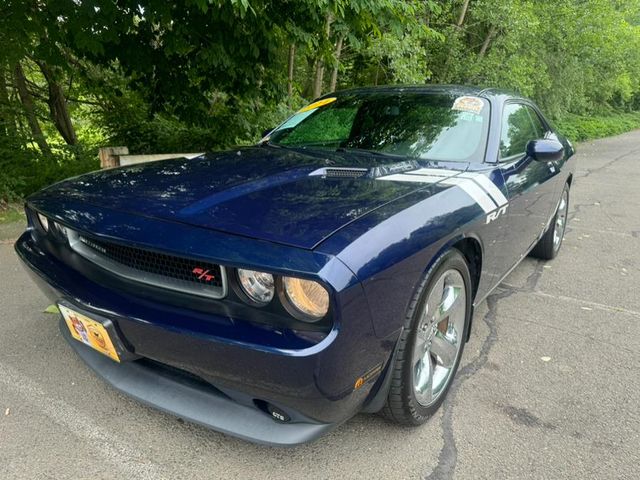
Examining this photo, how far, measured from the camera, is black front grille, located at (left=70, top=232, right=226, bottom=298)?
1678mm

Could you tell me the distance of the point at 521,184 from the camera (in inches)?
116

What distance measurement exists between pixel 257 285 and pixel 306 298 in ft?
0.60

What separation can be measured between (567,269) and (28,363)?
13.7 ft

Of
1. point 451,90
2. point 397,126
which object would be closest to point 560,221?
point 451,90

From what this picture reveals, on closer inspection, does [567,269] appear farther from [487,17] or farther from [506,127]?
[487,17]

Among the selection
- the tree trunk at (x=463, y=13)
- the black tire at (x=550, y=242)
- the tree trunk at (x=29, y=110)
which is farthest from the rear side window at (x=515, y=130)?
the tree trunk at (x=463, y=13)

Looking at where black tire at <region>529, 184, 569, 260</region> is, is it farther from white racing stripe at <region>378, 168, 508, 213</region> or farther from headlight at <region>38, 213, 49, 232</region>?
headlight at <region>38, 213, 49, 232</region>

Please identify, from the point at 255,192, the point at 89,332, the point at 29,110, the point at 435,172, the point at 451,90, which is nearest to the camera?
the point at 89,332

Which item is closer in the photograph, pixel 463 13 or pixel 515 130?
pixel 515 130

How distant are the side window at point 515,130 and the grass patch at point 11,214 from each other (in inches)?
179

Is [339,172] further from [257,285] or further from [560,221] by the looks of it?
[560,221]

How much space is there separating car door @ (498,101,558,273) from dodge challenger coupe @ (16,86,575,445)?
0.40 ft

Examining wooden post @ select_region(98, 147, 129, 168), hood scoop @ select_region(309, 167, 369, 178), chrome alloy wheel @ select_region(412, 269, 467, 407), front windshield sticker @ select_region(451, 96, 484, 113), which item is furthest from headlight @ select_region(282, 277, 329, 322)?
wooden post @ select_region(98, 147, 129, 168)

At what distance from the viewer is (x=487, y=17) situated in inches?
419
